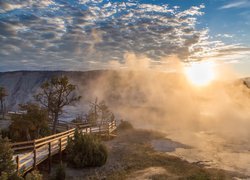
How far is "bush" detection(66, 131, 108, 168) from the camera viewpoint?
51.9ft

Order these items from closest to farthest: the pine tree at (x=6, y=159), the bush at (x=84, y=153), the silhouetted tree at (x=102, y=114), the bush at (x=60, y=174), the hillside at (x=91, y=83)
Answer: the pine tree at (x=6, y=159) → the bush at (x=60, y=174) → the bush at (x=84, y=153) → the silhouetted tree at (x=102, y=114) → the hillside at (x=91, y=83)

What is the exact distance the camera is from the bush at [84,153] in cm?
1580

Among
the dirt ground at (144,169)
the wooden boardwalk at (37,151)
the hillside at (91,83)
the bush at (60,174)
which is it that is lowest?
the dirt ground at (144,169)

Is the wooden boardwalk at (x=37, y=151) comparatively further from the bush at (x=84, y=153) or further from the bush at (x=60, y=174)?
the bush at (x=60, y=174)

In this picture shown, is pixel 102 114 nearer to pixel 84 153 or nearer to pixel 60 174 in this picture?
pixel 84 153

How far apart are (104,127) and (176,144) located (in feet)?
27.4

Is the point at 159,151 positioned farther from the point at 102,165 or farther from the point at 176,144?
the point at 102,165

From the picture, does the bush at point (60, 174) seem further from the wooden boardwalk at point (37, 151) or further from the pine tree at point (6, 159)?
the pine tree at point (6, 159)

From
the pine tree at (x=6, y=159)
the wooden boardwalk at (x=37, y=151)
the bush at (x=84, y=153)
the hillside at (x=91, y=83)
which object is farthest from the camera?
the hillside at (x=91, y=83)

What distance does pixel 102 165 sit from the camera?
1661 centimetres

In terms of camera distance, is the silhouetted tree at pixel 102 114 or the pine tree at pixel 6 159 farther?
the silhouetted tree at pixel 102 114

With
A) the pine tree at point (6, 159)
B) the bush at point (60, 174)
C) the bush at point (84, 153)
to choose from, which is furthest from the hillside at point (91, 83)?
the pine tree at point (6, 159)

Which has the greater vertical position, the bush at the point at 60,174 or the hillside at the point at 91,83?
the hillside at the point at 91,83

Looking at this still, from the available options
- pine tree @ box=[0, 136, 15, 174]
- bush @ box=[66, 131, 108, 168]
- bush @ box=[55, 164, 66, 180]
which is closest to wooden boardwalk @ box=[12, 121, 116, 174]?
pine tree @ box=[0, 136, 15, 174]
